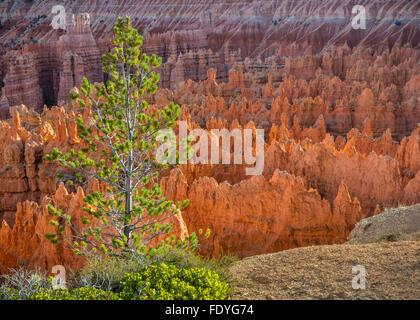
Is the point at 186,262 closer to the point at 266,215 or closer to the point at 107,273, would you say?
the point at 107,273

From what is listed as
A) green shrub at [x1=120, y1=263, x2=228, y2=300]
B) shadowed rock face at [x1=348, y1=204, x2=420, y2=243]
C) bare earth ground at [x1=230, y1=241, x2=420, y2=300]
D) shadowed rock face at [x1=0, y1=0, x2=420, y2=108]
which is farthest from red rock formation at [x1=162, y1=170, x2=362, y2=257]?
shadowed rock face at [x1=0, y1=0, x2=420, y2=108]

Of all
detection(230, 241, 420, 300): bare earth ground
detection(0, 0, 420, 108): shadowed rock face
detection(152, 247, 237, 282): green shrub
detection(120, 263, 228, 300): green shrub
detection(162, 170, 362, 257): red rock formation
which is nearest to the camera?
detection(120, 263, 228, 300): green shrub

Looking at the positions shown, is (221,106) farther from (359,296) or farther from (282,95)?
(359,296)

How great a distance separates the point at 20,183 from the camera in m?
21.7

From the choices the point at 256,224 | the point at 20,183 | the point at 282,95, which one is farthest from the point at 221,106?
the point at 256,224

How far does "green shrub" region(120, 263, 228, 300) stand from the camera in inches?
262

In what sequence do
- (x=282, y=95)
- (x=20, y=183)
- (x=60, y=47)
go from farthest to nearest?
1. (x=60, y=47)
2. (x=282, y=95)
3. (x=20, y=183)

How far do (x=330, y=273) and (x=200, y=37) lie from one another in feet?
188

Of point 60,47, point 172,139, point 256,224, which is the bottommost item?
point 256,224

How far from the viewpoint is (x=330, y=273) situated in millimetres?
7582

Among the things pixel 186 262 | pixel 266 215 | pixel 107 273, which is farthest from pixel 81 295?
pixel 266 215

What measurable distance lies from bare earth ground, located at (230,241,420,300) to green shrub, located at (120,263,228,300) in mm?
509

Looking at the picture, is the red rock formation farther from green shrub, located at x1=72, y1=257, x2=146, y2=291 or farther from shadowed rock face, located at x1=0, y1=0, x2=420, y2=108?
shadowed rock face, located at x1=0, y1=0, x2=420, y2=108
